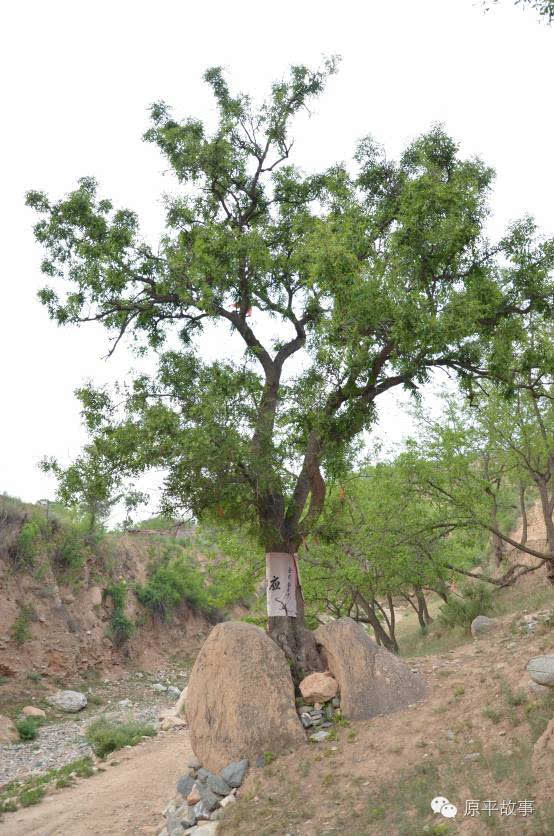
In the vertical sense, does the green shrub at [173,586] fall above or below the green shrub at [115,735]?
above

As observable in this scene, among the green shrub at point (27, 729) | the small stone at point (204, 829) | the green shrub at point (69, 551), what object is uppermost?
the green shrub at point (69, 551)

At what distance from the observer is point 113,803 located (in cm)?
1150

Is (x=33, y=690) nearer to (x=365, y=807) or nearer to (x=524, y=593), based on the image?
(x=524, y=593)

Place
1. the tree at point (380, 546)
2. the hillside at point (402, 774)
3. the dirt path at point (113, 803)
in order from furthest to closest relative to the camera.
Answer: the tree at point (380, 546) < the dirt path at point (113, 803) < the hillside at point (402, 774)

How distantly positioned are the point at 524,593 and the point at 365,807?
14.5m

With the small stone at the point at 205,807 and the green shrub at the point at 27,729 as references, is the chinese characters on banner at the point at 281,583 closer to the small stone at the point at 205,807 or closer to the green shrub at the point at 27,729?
the small stone at the point at 205,807

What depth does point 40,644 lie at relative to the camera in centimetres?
2533

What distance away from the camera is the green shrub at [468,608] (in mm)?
17438

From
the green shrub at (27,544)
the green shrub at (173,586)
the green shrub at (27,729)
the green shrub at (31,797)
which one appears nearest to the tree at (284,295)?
the green shrub at (31,797)

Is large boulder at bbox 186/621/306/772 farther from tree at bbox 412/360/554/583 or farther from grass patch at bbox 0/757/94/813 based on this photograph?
tree at bbox 412/360/554/583

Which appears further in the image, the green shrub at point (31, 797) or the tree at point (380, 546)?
the tree at point (380, 546)

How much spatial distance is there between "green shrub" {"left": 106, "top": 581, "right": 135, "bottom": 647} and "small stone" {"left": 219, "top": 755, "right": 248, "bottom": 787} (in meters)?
20.5

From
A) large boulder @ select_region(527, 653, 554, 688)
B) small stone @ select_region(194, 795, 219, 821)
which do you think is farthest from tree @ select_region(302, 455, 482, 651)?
small stone @ select_region(194, 795, 219, 821)

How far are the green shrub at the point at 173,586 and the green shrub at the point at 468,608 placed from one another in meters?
16.4
